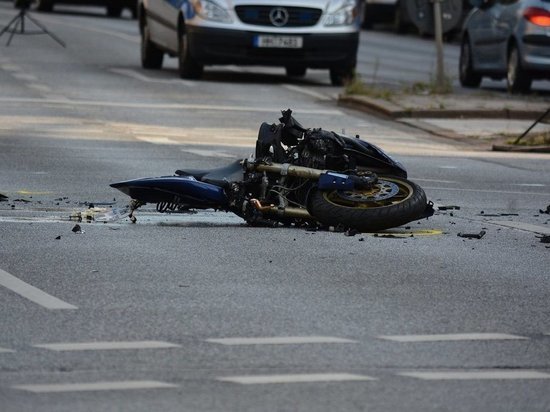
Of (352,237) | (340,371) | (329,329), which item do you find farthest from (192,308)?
(352,237)

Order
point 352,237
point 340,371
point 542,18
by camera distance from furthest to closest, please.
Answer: point 542,18 < point 352,237 < point 340,371

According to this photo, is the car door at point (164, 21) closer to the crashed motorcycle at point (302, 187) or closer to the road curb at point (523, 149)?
the road curb at point (523, 149)

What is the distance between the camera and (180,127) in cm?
2009

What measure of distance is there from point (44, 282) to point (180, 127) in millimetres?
10962

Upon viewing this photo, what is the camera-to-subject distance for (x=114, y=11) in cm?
5025

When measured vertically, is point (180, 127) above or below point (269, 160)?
below

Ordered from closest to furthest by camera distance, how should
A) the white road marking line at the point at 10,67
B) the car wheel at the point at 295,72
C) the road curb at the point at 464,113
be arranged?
the road curb at the point at 464,113
the white road marking line at the point at 10,67
the car wheel at the point at 295,72

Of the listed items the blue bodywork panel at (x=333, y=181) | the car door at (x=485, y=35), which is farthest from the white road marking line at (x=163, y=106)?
the blue bodywork panel at (x=333, y=181)

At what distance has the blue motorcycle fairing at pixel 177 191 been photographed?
11.5 metres

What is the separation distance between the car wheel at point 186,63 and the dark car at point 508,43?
3.93 metres

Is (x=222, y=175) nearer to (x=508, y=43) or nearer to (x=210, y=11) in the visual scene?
(x=210, y=11)

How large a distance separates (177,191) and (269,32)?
14.5 meters

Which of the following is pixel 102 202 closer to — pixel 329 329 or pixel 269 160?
pixel 269 160

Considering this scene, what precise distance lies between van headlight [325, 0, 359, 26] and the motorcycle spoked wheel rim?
48.4ft
